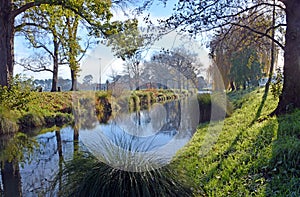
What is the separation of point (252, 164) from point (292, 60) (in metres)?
2.51

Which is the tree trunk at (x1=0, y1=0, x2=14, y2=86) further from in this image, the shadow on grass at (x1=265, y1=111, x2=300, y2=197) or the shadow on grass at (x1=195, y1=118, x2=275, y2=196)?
the shadow on grass at (x1=265, y1=111, x2=300, y2=197)

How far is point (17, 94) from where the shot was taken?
764 centimetres

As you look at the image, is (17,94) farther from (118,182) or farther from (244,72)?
(244,72)

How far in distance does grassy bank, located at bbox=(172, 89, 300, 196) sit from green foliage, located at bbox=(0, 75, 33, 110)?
5.65 m

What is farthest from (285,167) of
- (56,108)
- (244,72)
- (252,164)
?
(244,72)

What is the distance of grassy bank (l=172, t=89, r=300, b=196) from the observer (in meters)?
2.32

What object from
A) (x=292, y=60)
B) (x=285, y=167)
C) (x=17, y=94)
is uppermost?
(x=292, y=60)

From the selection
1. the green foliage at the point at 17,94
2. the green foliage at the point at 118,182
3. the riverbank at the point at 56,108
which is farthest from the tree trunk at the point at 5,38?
the green foliage at the point at 118,182

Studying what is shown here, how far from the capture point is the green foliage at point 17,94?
727 centimetres

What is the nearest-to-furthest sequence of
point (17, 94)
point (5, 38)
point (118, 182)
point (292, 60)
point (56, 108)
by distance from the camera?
point (118, 182) → point (292, 60) → point (5, 38) → point (17, 94) → point (56, 108)

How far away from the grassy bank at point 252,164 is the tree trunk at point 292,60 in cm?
42

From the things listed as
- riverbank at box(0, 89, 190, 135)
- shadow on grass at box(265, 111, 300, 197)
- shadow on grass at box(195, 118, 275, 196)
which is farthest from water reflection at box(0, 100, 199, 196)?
riverbank at box(0, 89, 190, 135)

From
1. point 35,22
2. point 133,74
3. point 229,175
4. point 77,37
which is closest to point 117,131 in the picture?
point 229,175

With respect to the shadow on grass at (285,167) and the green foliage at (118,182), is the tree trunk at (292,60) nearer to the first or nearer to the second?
the shadow on grass at (285,167)
